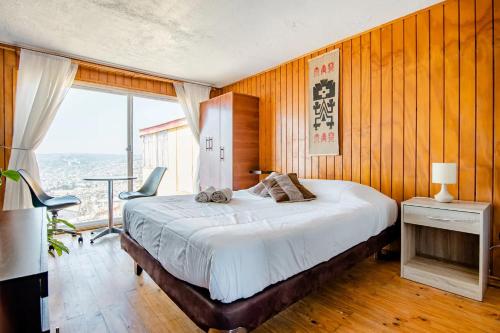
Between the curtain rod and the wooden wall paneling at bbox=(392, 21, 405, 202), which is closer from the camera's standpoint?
the wooden wall paneling at bbox=(392, 21, 405, 202)

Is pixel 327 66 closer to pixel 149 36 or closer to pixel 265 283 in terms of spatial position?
pixel 149 36

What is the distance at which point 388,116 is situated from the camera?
2854 mm

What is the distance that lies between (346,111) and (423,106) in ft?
2.74

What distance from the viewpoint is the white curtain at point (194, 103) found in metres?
4.83

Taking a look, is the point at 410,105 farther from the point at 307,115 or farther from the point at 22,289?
the point at 22,289

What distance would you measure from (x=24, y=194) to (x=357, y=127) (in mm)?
4294

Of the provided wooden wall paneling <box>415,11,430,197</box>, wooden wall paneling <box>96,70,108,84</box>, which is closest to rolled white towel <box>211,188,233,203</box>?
wooden wall paneling <box>415,11,430,197</box>

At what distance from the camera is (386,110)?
9.41 feet

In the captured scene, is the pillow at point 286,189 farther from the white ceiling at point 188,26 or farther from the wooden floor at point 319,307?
the white ceiling at point 188,26

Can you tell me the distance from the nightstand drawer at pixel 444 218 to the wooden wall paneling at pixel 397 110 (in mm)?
536

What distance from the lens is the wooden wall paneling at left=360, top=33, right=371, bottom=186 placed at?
3.02 m

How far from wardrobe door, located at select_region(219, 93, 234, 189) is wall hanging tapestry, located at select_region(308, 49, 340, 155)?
1319 millimetres

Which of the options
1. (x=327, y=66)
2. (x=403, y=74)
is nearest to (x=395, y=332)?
(x=403, y=74)

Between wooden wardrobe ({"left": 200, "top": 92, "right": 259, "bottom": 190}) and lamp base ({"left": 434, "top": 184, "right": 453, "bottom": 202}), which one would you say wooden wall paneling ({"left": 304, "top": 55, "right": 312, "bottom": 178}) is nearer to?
wooden wardrobe ({"left": 200, "top": 92, "right": 259, "bottom": 190})
